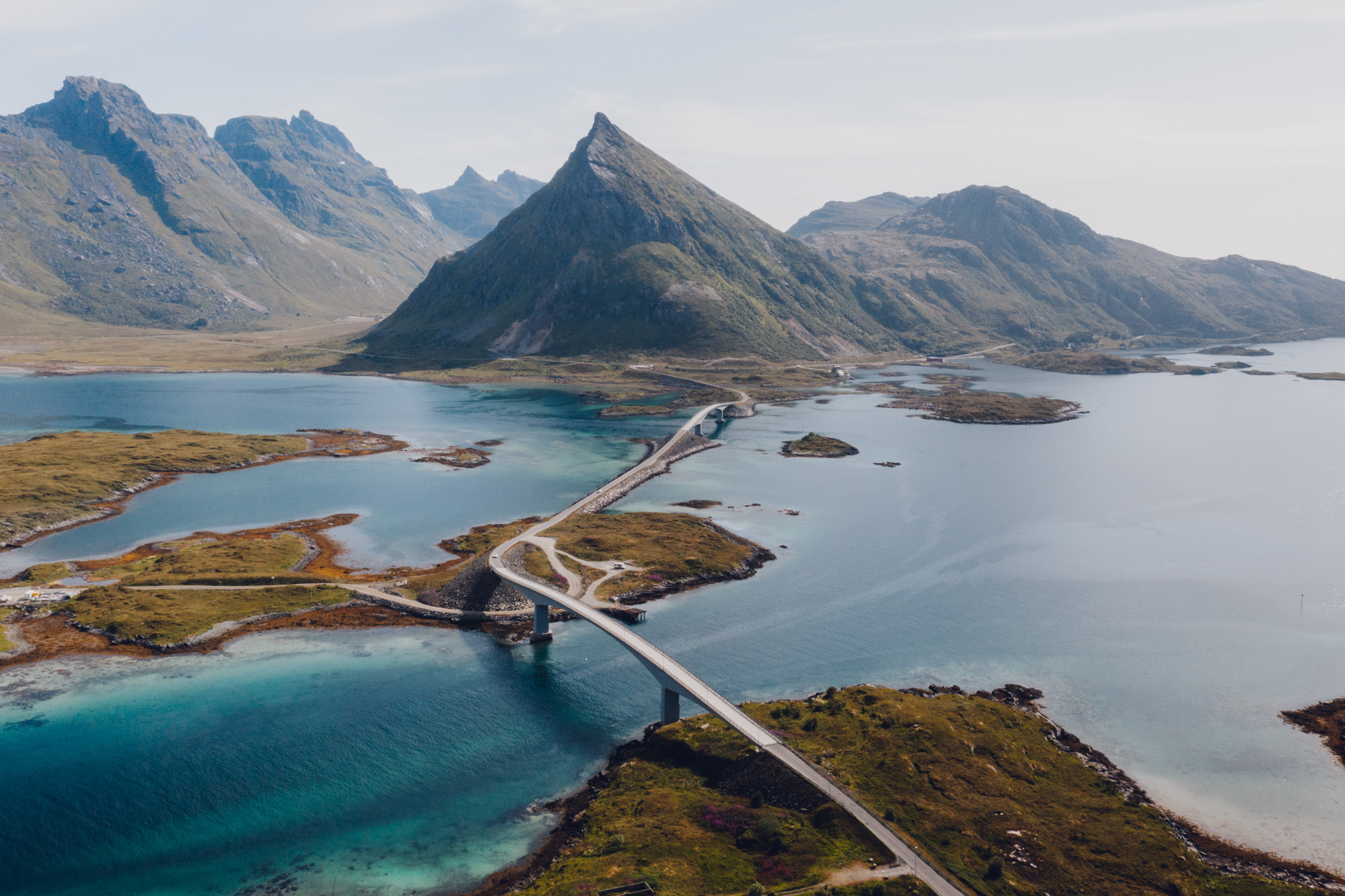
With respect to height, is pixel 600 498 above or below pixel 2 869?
above

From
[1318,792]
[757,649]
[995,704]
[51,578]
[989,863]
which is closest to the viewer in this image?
[989,863]

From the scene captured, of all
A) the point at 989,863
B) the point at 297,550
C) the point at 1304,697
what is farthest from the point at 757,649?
the point at 297,550

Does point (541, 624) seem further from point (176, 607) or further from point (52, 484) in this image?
point (52, 484)

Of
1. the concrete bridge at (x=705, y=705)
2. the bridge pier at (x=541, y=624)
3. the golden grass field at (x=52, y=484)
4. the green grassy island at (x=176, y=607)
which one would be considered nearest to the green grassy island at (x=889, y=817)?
the concrete bridge at (x=705, y=705)

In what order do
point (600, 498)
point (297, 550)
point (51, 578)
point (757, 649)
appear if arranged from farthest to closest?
point (600, 498) → point (297, 550) → point (51, 578) → point (757, 649)

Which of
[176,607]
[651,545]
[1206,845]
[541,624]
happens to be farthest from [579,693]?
[176,607]

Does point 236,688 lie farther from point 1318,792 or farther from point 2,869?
point 1318,792
